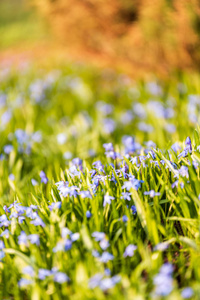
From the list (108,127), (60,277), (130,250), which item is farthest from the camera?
(108,127)

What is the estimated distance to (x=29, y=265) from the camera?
5.59 ft

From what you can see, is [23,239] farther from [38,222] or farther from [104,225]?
[104,225]

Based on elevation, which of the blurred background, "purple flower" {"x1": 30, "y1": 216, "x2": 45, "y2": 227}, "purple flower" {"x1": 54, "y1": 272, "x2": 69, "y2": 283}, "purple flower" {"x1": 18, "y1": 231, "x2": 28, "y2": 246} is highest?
the blurred background

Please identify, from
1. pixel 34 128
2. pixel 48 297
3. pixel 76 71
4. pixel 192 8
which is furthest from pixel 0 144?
pixel 76 71

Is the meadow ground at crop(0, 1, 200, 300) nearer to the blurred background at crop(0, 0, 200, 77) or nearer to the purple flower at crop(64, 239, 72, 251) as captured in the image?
the purple flower at crop(64, 239, 72, 251)

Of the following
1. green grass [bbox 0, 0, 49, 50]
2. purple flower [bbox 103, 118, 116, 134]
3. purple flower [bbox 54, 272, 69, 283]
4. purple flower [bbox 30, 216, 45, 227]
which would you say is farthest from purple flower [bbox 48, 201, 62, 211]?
green grass [bbox 0, 0, 49, 50]

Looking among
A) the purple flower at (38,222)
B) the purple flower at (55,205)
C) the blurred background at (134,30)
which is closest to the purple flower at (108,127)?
the blurred background at (134,30)

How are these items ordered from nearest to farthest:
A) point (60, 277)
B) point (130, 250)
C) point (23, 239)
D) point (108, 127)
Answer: point (60, 277) → point (130, 250) → point (23, 239) → point (108, 127)

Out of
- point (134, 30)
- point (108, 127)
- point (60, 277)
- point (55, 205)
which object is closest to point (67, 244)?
point (60, 277)

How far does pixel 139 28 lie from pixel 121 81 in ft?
4.26

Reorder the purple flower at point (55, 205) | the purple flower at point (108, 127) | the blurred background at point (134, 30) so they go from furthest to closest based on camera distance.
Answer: the blurred background at point (134, 30) → the purple flower at point (108, 127) → the purple flower at point (55, 205)

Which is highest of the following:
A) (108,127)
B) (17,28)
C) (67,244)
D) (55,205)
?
(17,28)

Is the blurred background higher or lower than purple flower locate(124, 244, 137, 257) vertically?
higher

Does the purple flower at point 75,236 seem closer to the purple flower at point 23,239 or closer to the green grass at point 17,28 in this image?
the purple flower at point 23,239
